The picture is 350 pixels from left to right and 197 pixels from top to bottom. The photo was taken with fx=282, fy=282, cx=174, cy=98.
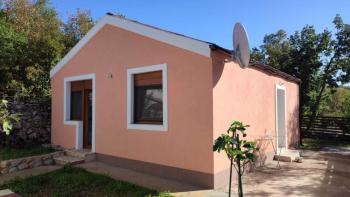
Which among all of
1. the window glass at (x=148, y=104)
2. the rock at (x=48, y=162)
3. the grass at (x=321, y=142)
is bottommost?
the grass at (x=321, y=142)

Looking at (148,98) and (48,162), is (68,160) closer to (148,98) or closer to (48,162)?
(48,162)

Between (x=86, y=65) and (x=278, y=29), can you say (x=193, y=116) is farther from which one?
(x=278, y=29)

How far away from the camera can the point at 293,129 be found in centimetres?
1354

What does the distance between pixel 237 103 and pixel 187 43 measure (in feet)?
7.55

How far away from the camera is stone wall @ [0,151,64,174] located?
8.77 meters

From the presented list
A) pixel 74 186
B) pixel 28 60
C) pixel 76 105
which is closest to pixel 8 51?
pixel 28 60

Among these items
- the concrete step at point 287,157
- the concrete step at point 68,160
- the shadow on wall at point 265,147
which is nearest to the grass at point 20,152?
the concrete step at point 68,160

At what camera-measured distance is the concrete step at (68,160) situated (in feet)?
30.6

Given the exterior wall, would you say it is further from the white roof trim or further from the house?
the white roof trim

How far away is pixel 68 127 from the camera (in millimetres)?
11117

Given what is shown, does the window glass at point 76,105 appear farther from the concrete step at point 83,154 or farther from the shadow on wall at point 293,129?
the shadow on wall at point 293,129

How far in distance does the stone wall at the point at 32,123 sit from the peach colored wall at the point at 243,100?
340 inches

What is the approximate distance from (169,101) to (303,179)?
4428 mm

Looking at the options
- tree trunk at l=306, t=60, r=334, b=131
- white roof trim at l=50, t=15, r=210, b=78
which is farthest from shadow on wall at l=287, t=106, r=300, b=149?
white roof trim at l=50, t=15, r=210, b=78
